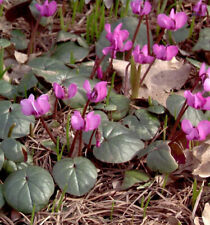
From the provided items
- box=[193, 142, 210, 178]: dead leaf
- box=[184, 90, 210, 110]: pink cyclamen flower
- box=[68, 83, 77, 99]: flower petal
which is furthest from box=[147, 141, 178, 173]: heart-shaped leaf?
box=[68, 83, 77, 99]: flower petal

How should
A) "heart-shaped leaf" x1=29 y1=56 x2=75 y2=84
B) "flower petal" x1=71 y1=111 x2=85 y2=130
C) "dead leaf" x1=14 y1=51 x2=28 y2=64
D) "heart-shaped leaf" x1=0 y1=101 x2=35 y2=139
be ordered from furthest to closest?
"dead leaf" x1=14 y1=51 x2=28 y2=64 → "heart-shaped leaf" x1=29 y1=56 x2=75 y2=84 → "heart-shaped leaf" x1=0 y1=101 x2=35 y2=139 → "flower petal" x1=71 y1=111 x2=85 y2=130

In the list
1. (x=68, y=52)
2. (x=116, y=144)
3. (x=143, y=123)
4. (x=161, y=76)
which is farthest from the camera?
(x=68, y=52)

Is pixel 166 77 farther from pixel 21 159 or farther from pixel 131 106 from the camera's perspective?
pixel 21 159

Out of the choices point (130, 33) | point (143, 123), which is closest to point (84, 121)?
point (143, 123)

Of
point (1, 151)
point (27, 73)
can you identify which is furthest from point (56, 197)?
point (27, 73)

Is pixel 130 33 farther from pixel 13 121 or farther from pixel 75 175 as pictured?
pixel 75 175

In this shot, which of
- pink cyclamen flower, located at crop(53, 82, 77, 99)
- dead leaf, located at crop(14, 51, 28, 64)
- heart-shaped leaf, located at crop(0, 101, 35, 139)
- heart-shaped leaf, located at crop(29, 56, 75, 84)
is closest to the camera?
pink cyclamen flower, located at crop(53, 82, 77, 99)

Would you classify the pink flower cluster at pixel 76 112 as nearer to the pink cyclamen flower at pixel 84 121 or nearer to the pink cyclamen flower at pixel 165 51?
the pink cyclamen flower at pixel 84 121

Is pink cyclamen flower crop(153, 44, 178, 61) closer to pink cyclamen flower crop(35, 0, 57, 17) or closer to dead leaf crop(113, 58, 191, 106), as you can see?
dead leaf crop(113, 58, 191, 106)
